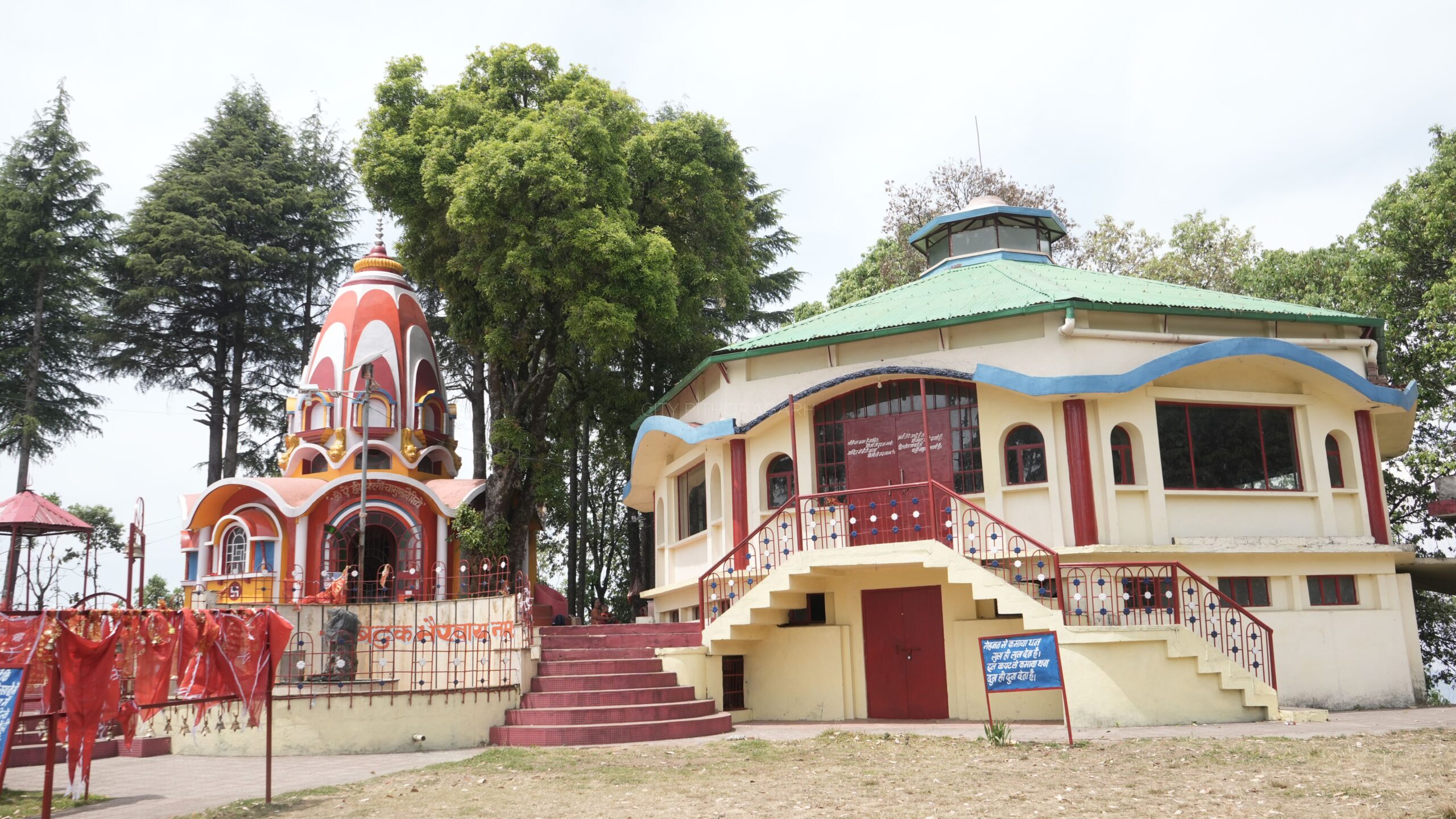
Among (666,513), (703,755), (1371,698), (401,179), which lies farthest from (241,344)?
(1371,698)

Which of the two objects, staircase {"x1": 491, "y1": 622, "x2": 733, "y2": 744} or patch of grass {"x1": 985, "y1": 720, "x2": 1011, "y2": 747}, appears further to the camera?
staircase {"x1": 491, "y1": 622, "x2": 733, "y2": 744}

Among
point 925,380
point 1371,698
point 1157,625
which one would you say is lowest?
point 1371,698

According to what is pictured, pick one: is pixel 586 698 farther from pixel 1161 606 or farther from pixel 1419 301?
pixel 1419 301

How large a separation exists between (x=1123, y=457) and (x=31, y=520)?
14.8 m

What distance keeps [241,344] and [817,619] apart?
25.6 m

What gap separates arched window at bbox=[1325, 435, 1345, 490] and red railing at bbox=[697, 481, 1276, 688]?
3352mm

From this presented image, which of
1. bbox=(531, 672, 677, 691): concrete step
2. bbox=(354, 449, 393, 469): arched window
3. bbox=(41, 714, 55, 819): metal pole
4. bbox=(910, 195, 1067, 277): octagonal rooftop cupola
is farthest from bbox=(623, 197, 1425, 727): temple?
bbox=(354, 449, 393, 469): arched window

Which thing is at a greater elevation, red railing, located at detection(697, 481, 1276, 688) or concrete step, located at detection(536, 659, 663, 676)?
red railing, located at detection(697, 481, 1276, 688)

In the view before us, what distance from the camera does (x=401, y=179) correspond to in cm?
2381

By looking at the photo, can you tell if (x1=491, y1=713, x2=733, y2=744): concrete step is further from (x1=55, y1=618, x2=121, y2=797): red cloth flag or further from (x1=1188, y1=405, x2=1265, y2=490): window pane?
(x1=1188, y1=405, x2=1265, y2=490): window pane

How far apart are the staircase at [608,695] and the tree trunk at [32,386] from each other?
23129mm

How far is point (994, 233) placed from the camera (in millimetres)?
20719

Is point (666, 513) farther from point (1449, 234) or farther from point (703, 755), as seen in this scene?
point (1449, 234)

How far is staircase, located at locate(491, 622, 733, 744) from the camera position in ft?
43.5
